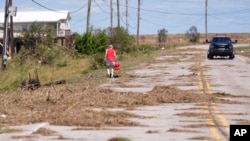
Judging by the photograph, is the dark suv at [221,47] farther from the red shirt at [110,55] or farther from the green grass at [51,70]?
the red shirt at [110,55]

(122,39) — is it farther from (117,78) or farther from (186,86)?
(186,86)

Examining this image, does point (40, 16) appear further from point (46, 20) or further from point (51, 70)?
point (51, 70)

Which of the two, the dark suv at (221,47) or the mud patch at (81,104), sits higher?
the dark suv at (221,47)

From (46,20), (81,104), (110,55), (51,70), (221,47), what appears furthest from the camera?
(46,20)

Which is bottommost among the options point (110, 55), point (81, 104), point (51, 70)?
point (51, 70)

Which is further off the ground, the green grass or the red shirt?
the red shirt

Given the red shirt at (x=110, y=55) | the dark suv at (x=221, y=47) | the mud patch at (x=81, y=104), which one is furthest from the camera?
the dark suv at (x=221, y=47)

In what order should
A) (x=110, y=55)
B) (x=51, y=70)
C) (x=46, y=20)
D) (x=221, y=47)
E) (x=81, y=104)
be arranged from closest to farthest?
1. (x=81, y=104)
2. (x=110, y=55)
3. (x=51, y=70)
4. (x=221, y=47)
5. (x=46, y=20)

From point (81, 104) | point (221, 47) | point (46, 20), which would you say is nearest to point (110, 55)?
point (81, 104)

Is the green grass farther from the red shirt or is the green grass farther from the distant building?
the distant building

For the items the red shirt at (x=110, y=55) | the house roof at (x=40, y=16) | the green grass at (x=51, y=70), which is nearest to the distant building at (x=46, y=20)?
the house roof at (x=40, y=16)

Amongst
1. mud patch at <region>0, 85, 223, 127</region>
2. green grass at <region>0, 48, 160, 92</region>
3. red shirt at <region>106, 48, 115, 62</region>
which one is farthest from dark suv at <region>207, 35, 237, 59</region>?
A: mud patch at <region>0, 85, 223, 127</region>

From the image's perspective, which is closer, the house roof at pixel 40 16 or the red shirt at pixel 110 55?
the red shirt at pixel 110 55

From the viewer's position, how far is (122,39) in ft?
238
